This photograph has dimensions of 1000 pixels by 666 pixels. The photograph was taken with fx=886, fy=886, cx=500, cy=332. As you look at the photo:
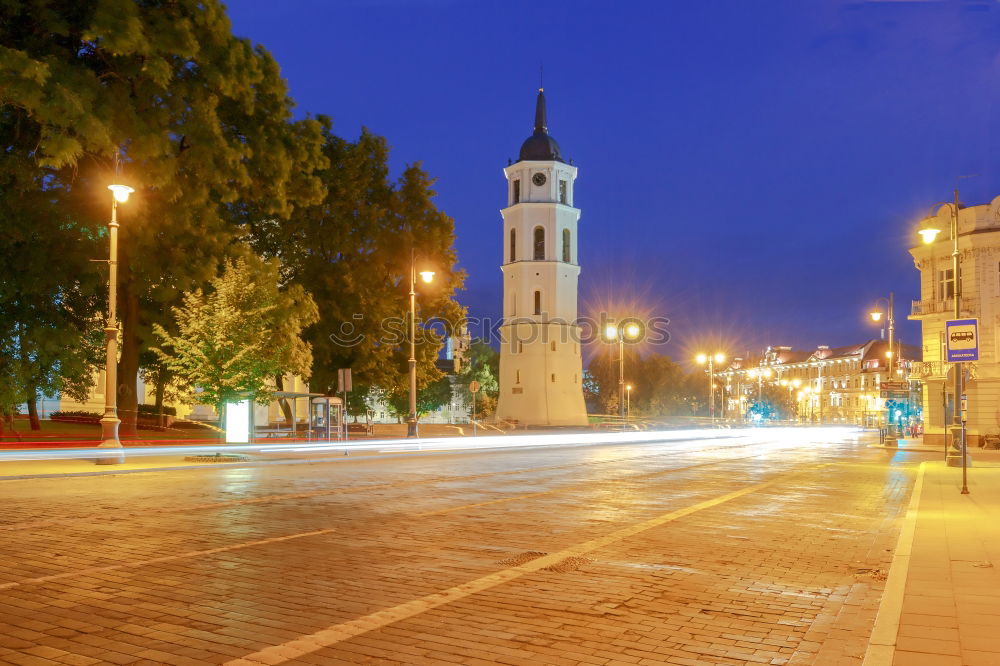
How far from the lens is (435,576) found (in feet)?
27.2

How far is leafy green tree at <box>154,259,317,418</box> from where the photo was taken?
89.5 feet

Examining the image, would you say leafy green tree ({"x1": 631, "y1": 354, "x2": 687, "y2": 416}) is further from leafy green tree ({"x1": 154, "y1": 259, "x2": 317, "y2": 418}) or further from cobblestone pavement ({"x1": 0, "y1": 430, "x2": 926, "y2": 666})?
cobblestone pavement ({"x1": 0, "y1": 430, "x2": 926, "y2": 666})

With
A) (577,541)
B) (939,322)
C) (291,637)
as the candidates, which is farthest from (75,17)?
(939,322)

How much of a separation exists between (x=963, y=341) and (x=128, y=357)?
2754 centimetres

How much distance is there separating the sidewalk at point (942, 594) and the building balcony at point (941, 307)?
1622 inches

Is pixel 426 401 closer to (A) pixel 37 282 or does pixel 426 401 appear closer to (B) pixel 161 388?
(B) pixel 161 388

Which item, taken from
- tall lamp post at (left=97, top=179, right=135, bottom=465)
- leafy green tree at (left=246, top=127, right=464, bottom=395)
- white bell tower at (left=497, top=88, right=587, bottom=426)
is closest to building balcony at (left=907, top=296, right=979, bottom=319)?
leafy green tree at (left=246, top=127, right=464, bottom=395)

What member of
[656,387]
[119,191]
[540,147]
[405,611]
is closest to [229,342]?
[119,191]

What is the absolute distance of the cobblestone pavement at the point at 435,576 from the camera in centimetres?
587

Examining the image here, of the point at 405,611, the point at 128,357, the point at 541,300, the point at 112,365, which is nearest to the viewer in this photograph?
the point at 405,611

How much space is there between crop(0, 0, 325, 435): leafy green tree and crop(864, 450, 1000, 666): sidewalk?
23565 millimetres

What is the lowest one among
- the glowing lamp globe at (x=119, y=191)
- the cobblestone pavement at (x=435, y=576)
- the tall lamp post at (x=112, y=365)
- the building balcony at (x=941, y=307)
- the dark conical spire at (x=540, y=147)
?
the cobblestone pavement at (x=435, y=576)

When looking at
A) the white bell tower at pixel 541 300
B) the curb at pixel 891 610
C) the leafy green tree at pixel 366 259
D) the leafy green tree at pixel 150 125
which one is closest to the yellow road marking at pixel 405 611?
the curb at pixel 891 610

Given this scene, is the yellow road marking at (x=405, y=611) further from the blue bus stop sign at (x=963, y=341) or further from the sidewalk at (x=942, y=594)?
the blue bus stop sign at (x=963, y=341)
